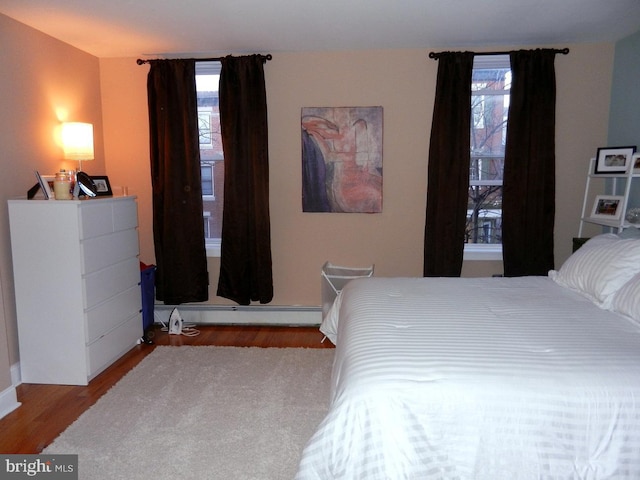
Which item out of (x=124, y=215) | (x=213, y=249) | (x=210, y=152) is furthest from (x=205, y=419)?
(x=210, y=152)

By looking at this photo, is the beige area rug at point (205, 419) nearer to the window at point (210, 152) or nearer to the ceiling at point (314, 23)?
the window at point (210, 152)

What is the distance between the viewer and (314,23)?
3.32 m

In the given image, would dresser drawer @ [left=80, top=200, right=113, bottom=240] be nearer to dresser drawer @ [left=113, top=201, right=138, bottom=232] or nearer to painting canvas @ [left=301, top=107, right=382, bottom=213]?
dresser drawer @ [left=113, top=201, right=138, bottom=232]

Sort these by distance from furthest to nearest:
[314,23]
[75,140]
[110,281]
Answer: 1. [75,140]
2. [110,281]
3. [314,23]

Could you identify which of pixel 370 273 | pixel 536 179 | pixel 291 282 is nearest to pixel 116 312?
pixel 291 282

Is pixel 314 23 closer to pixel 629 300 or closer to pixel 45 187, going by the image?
pixel 45 187

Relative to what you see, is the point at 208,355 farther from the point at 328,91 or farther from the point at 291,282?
the point at 328,91

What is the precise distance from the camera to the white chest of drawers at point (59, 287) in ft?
9.97

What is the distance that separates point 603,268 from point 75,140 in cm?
368

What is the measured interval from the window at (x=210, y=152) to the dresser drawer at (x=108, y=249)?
0.83m

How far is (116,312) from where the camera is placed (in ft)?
11.5

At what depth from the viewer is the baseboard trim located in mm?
2737

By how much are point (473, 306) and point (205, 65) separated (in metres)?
3.19

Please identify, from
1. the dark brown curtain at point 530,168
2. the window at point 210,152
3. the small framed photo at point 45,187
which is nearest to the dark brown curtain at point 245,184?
the window at point 210,152
